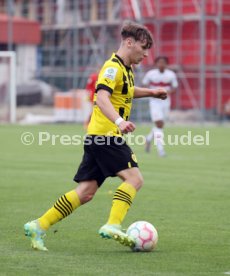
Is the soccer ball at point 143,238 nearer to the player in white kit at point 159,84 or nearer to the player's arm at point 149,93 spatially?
the player's arm at point 149,93

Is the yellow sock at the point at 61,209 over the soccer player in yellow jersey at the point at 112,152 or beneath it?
beneath

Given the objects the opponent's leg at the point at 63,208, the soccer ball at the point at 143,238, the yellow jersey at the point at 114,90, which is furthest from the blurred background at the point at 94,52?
the soccer ball at the point at 143,238

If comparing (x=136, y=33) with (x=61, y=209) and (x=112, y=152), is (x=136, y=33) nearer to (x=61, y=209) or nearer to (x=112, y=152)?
(x=112, y=152)

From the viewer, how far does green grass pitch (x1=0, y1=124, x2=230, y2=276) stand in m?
7.45

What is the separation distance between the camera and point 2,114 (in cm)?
3978

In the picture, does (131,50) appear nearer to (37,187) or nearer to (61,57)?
(37,187)

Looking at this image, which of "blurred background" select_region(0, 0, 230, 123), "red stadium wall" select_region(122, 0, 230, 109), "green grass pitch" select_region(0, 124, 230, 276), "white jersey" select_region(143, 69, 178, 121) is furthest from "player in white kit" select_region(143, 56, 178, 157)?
"red stadium wall" select_region(122, 0, 230, 109)

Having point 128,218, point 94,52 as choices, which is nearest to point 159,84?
point 128,218

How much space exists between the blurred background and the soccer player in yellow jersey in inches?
1133

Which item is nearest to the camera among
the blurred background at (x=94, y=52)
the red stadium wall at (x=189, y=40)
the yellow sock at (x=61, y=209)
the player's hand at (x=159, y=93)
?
the yellow sock at (x=61, y=209)

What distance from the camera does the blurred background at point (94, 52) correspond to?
127 ft

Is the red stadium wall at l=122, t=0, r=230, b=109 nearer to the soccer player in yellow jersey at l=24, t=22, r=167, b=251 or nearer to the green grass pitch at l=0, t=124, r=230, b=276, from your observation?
the green grass pitch at l=0, t=124, r=230, b=276

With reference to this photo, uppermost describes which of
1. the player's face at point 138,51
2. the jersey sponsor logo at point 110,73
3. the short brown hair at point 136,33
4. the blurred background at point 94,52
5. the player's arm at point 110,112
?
the short brown hair at point 136,33

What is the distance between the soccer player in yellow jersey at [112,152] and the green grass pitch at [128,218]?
0.24 metres
